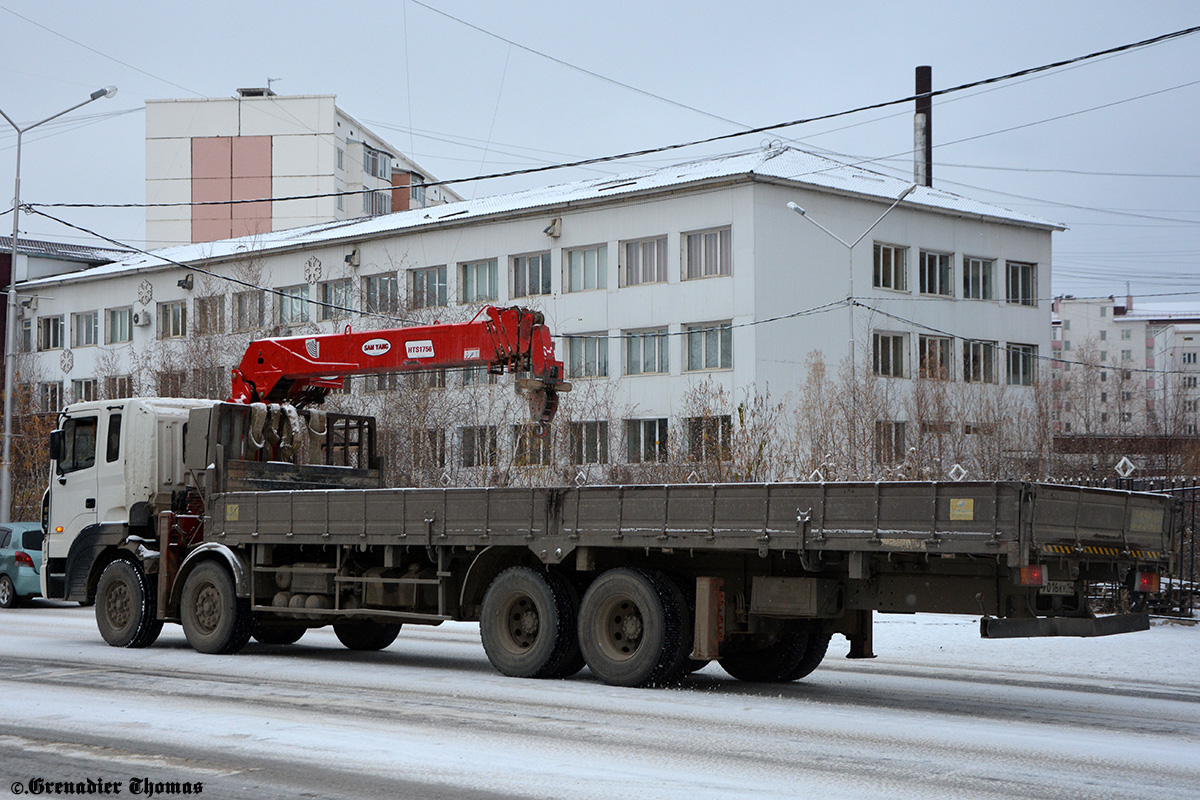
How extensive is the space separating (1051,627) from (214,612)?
9655mm

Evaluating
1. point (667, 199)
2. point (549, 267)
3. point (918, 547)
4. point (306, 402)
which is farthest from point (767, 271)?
point (918, 547)

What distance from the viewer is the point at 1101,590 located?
11672 millimetres

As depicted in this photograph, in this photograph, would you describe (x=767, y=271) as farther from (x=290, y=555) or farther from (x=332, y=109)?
(x=332, y=109)

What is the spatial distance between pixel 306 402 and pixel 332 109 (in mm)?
57560

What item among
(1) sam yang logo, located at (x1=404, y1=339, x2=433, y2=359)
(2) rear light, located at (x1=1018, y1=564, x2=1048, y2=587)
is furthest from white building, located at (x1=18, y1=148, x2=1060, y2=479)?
(2) rear light, located at (x1=1018, y1=564, x2=1048, y2=587)

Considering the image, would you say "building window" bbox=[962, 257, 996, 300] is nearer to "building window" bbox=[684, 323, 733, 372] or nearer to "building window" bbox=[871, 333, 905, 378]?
"building window" bbox=[871, 333, 905, 378]

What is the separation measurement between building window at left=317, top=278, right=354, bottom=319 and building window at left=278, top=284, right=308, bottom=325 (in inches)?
27.7

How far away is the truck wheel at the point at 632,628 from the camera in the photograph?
12.0 meters

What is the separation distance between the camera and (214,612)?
1570 cm

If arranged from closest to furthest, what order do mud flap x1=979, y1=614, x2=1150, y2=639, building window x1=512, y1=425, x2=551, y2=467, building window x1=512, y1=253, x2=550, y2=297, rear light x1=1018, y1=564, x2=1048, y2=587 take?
rear light x1=1018, y1=564, x2=1048, y2=587
mud flap x1=979, y1=614, x2=1150, y2=639
building window x1=512, y1=425, x2=551, y2=467
building window x1=512, y1=253, x2=550, y2=297

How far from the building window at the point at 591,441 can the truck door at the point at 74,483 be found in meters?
20.9

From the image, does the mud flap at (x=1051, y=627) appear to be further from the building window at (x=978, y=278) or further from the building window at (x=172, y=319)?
the building window at (x=172, y=319)

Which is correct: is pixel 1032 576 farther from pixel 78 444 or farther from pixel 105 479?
pixel 78 444

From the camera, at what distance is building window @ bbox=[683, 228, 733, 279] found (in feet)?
131
